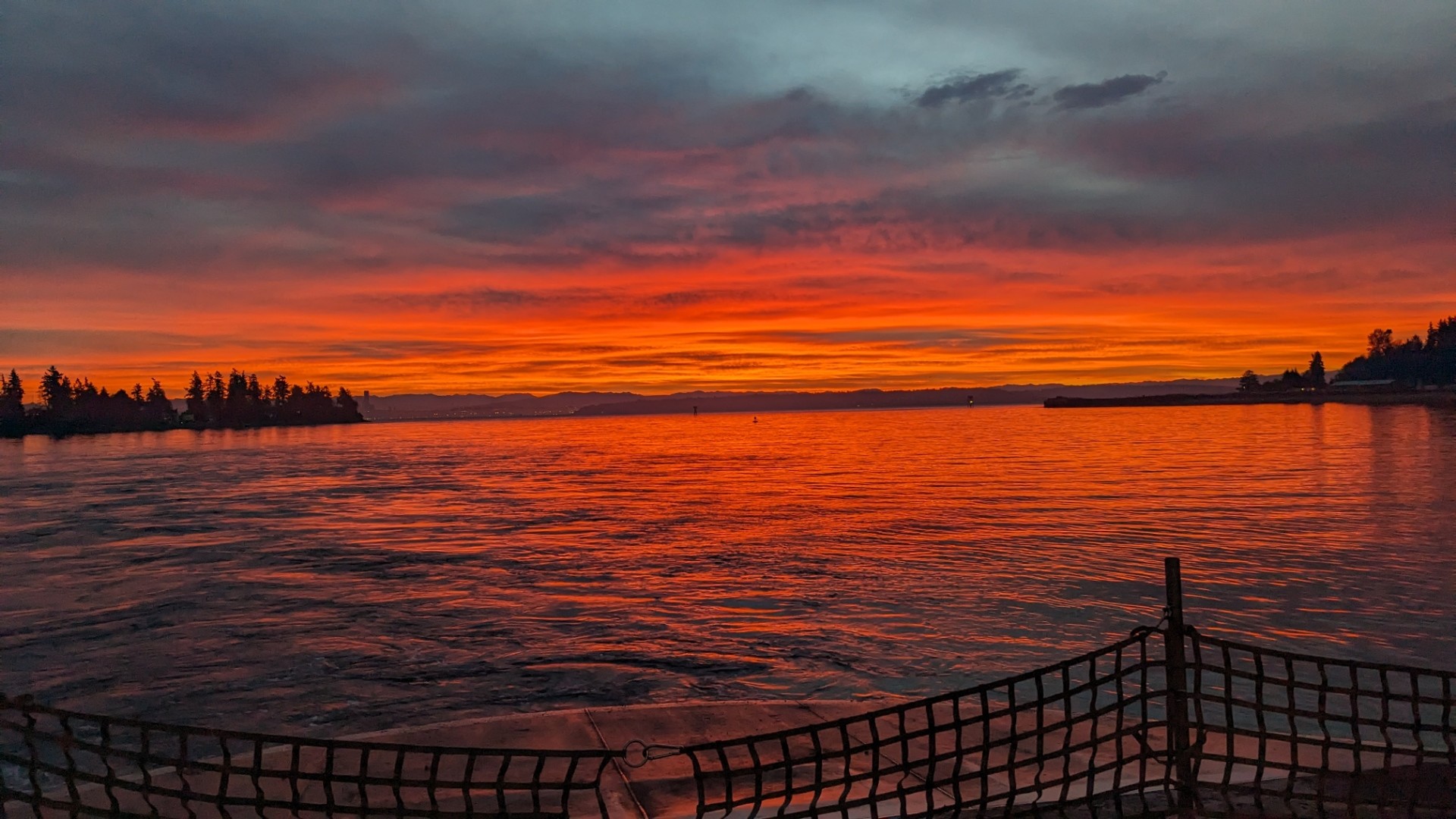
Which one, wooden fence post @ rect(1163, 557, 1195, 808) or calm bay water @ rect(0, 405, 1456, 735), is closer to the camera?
wooden fence post @ rect(1163, 557, 1195, 808)

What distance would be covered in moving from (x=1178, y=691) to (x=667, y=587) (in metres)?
14.0

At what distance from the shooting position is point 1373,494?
3419 centimetres

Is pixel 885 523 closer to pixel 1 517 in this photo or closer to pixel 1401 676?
pixel 1401 676

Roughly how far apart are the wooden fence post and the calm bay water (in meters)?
5.17

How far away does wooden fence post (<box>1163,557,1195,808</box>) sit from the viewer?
19.2 ft

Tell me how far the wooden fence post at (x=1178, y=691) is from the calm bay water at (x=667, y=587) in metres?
5.17

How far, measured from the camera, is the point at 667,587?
1911cm

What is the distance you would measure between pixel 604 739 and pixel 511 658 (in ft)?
→ 17.0

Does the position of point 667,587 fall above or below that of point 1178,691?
below

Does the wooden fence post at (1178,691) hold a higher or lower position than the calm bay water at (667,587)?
higher

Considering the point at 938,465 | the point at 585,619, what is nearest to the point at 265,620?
the point at 585,619

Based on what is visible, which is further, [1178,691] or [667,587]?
[667,587]

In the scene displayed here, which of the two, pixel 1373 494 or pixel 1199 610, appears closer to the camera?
pixel 1199 610

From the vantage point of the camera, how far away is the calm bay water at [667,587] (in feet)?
40.3
